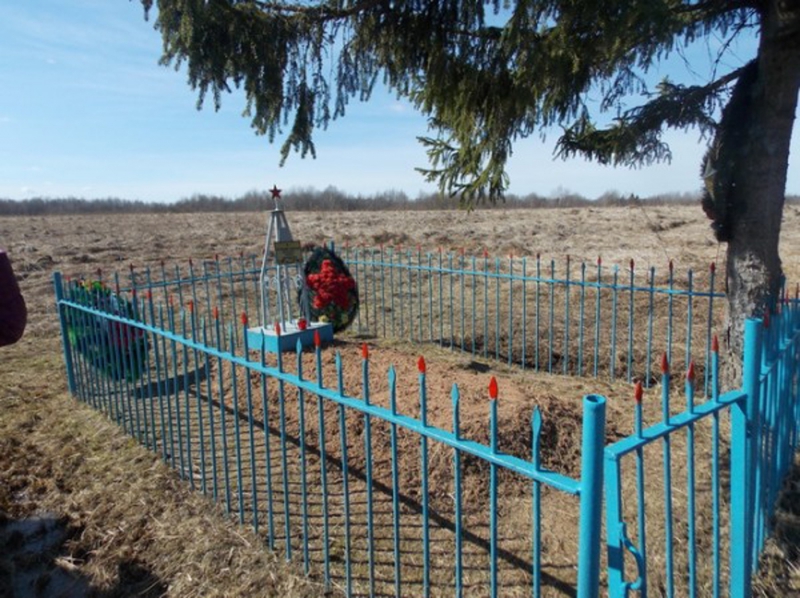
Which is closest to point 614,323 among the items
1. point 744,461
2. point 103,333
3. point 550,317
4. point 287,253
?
point 550,317

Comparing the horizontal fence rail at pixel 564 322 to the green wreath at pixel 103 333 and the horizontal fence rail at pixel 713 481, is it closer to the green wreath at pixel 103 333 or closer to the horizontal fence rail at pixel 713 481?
the horizontal fence rail at pixel 713 481

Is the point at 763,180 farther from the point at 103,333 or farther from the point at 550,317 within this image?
the point at 103,333

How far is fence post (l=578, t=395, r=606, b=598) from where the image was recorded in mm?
1564

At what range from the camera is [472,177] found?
5.30 m

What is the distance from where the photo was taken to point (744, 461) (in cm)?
220

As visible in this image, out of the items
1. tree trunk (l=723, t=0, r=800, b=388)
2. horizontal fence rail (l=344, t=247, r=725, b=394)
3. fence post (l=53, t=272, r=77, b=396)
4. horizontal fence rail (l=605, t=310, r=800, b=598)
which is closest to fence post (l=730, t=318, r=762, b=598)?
horizontal fence rail (l=605, t=310, r=800, b=598)

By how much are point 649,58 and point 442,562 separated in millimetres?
3506

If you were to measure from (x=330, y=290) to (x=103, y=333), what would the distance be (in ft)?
7.94

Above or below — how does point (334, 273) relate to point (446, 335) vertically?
above

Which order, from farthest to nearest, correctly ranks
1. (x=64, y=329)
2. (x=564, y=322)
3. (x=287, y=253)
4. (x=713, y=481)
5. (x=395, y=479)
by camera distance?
1. (x=564, y=322)
2. (x=287, y=253)
3. (x=64, y=329)
4. (x=395, y=479)
5. (x=713, y=481)

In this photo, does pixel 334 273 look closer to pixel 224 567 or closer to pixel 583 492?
pixel 224 567

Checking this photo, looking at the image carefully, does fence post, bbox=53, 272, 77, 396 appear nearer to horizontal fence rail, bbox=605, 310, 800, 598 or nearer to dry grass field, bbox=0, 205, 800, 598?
dry grass field, bbox=0, 205, 800, 598

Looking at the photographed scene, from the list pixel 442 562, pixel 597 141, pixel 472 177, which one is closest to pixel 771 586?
pixel 442 562

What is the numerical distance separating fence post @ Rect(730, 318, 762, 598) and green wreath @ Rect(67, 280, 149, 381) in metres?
4.07
